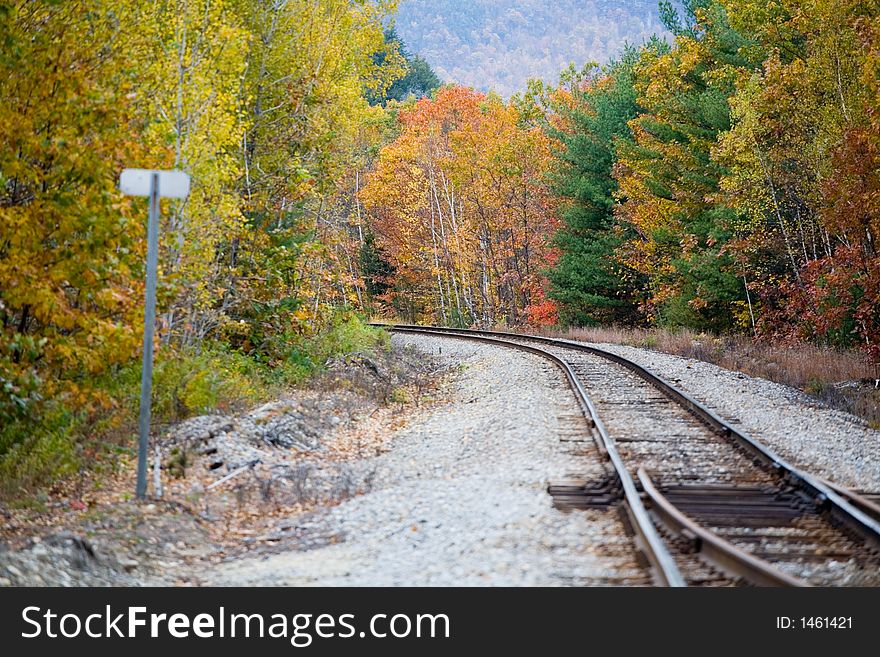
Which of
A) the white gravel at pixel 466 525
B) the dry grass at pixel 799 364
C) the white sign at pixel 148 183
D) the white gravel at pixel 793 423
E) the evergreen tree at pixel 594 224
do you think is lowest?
the white gravel at pixel 466 525

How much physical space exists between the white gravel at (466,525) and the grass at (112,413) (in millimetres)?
2821

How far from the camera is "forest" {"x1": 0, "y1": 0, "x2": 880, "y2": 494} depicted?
1035 centimetres

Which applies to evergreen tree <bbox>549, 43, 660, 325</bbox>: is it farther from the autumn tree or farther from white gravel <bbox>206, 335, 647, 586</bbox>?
white gravel <bbox>206, 335, 647, 586</bbox>

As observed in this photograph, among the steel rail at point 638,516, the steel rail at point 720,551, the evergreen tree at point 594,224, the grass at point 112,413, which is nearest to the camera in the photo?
the steel rail at point 720,551

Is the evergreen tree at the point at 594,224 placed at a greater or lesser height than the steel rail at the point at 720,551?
greater

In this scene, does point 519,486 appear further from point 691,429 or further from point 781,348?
point 781,348

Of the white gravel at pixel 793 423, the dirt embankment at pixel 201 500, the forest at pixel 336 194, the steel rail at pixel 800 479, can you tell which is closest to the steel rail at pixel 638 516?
the steel rail at pixel 800 479

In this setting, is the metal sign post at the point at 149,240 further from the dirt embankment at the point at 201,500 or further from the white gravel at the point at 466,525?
the white gravel at the point at 466,525

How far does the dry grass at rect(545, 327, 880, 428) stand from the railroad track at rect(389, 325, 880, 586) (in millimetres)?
3902

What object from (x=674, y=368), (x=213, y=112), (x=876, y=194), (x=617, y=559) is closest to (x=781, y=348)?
(x=674, y=368)

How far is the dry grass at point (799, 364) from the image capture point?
16.0 m

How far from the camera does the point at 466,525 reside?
25.6ft

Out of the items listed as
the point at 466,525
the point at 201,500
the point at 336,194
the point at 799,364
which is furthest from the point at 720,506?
the point at 336,194
